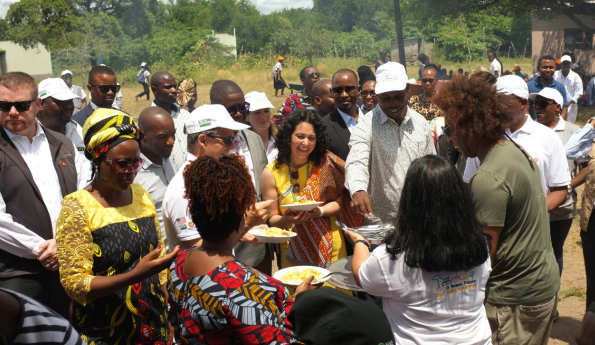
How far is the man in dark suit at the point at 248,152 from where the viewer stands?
4078mm

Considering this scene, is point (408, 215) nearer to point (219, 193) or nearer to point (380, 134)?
point (219, 193)

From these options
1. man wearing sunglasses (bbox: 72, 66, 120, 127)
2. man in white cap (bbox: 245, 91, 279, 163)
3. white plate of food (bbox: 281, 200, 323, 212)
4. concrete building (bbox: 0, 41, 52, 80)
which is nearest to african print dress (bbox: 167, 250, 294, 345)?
white plate of food (bbox: 281, 200, 323, 212)

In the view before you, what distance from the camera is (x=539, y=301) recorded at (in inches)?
112

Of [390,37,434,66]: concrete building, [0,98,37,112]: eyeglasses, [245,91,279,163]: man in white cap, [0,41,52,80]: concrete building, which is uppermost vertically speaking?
[0,41,52,80]: concrete building

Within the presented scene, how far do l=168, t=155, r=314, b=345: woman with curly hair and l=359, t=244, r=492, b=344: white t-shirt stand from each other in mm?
537

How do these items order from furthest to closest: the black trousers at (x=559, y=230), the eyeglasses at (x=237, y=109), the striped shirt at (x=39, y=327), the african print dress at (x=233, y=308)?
the eyeglasses at (x=237, y=109) < the black trousers at (x=559, y=230) < the african print dress at (x=233, y=308) < the striped shirt at (x=39, y=327)

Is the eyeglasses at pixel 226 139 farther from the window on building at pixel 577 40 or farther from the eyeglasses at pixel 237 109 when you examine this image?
the window on building at pixel 577 40

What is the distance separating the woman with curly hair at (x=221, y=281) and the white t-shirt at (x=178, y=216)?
0.63 meters

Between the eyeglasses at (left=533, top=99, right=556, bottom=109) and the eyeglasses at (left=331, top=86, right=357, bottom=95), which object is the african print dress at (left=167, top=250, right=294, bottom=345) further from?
the eyeglasses at (left=533, top=99, right=556, bottom=109)

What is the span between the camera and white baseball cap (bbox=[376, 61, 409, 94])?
400 cm

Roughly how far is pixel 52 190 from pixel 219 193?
1.93 m

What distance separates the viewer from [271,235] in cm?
326

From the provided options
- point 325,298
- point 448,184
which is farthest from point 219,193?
point 448,184

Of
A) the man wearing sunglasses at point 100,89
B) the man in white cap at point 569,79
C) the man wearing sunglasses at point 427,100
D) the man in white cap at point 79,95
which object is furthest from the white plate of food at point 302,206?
the man in white cap at point 569,79
